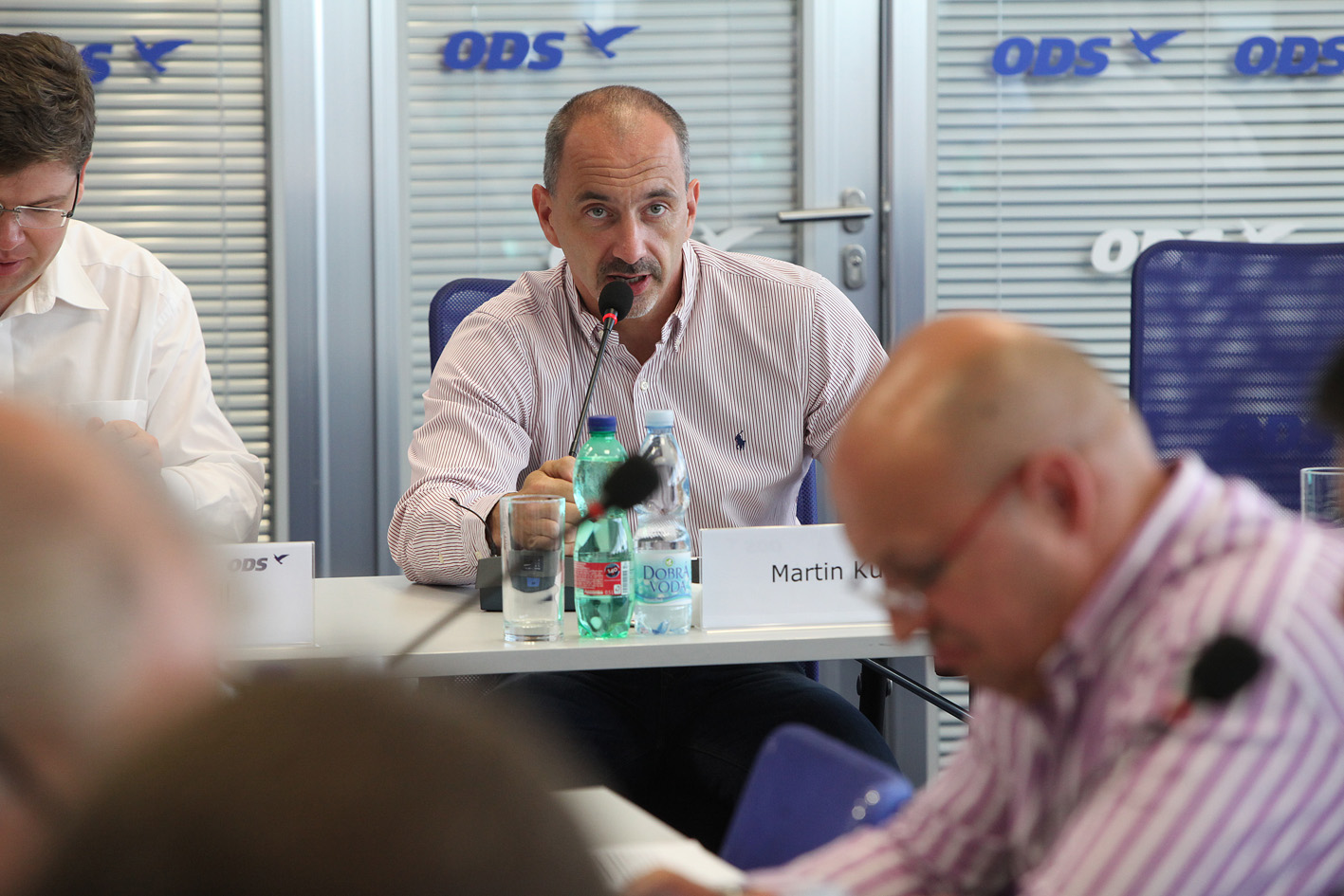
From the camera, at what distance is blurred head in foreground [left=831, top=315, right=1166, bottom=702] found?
739 mm

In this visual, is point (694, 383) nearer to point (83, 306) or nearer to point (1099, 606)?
point (83, 306)

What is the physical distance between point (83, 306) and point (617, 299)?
3.07 ft

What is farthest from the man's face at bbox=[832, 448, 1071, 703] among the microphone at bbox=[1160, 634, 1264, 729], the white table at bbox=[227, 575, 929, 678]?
the white table at bbox=[227, 575, 929, 678]

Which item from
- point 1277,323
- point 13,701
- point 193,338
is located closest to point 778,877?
point 13,701

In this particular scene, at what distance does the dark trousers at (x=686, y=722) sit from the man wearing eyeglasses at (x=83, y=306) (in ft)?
1.93

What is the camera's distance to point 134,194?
317 centimetres

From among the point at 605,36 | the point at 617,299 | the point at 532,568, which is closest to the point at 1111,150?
the point at 605,36

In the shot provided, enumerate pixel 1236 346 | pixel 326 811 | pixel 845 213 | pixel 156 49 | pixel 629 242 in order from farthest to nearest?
pixel 845 213, pixel 156 49, pixel 1236 346, pixel 629 242, pixel 326 811

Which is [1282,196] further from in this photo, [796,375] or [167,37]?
[167,37]

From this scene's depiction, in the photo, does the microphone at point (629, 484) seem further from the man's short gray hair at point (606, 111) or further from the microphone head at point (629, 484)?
the man's short gray hair at point (606, 111)

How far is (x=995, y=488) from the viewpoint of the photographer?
2.42ft

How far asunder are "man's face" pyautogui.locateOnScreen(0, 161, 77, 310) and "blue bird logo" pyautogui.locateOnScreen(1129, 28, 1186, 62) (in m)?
2.58

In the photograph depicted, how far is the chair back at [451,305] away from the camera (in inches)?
93.0

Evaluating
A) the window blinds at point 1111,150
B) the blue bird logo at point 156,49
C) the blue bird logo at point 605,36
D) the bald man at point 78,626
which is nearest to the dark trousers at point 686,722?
the bald man at point 78,626
